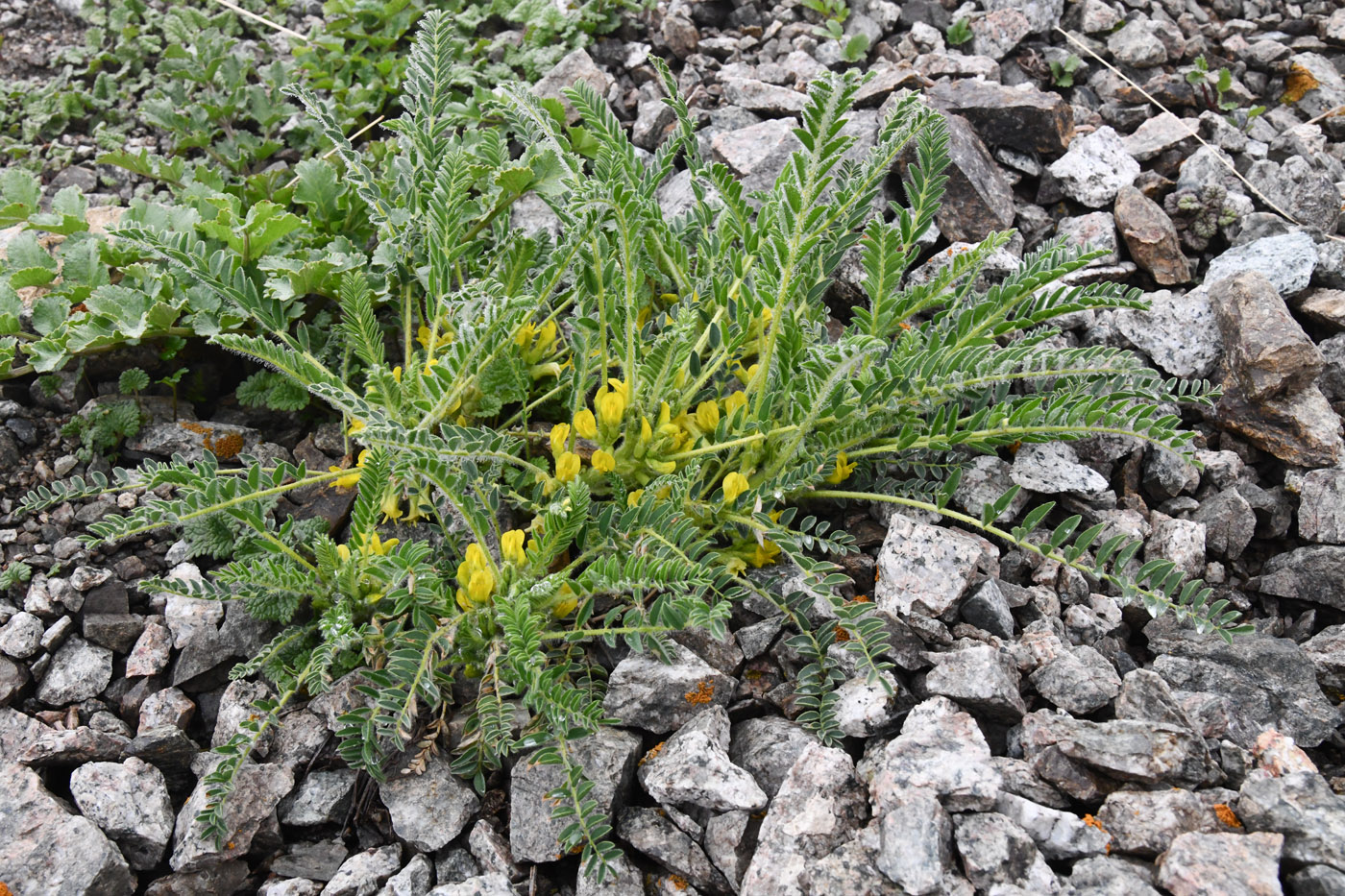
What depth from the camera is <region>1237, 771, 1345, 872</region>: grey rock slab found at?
1706mm

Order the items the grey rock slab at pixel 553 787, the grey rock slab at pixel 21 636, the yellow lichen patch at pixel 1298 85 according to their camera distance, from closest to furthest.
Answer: the grey rock slab at pixel 553 787 → the grey rock slab at pixel 21 636 → the yellow lichen patch at pixel 1298 85

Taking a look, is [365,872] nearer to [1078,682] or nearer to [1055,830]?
[1055,830]

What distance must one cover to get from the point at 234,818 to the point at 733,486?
1.31 m

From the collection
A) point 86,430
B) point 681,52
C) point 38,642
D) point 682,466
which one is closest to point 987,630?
point 682,466

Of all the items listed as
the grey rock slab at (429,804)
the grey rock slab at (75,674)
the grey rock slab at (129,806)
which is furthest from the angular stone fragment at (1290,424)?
the grey rock slab at (75,674)

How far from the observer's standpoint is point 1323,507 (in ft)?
8.80

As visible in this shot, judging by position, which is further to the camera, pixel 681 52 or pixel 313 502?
pixel 681 52

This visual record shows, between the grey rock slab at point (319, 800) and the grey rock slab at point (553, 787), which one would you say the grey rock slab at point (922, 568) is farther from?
the grey rock slab at point (319, 800)

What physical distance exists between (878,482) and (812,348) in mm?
693

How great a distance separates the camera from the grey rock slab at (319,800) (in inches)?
84.5

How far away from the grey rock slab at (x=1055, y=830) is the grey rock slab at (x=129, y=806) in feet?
5.74

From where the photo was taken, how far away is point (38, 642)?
2400 mm

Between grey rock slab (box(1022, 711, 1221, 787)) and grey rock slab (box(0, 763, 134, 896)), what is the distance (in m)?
1.92

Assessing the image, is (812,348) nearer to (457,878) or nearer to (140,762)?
(457,878)
